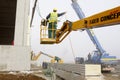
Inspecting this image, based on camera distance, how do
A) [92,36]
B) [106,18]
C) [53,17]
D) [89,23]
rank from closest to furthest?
1. [106,18]
2. [89,23]
3. [53,17]
4. [92,36]

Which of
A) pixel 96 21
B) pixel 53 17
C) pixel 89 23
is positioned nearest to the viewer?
pixel 96 21

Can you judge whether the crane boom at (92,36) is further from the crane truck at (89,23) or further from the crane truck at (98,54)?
the crane truck at (89,23)

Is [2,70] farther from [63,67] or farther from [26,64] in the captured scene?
[63,67]

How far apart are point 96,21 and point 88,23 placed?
585 millimetres

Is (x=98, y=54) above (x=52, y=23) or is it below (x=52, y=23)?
below

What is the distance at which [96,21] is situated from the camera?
9.17m

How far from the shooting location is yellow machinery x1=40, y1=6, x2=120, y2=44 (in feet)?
27.1

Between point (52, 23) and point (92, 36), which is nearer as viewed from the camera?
point (52, 23)

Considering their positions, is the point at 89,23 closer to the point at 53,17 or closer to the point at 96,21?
the point at 96,21

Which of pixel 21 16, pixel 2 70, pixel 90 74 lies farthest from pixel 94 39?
pixel 90 74

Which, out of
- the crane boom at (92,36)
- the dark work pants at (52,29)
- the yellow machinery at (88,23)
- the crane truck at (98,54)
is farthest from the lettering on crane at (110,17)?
the crane boom at (92,36)

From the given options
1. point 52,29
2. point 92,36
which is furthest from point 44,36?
point 92,36

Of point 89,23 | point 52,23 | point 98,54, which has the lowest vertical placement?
point 98,54

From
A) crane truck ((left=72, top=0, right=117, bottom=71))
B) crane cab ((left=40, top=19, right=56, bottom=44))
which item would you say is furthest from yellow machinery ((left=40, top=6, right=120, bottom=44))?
crane truck ((left=72, top=0, right=117, bottom=71))
